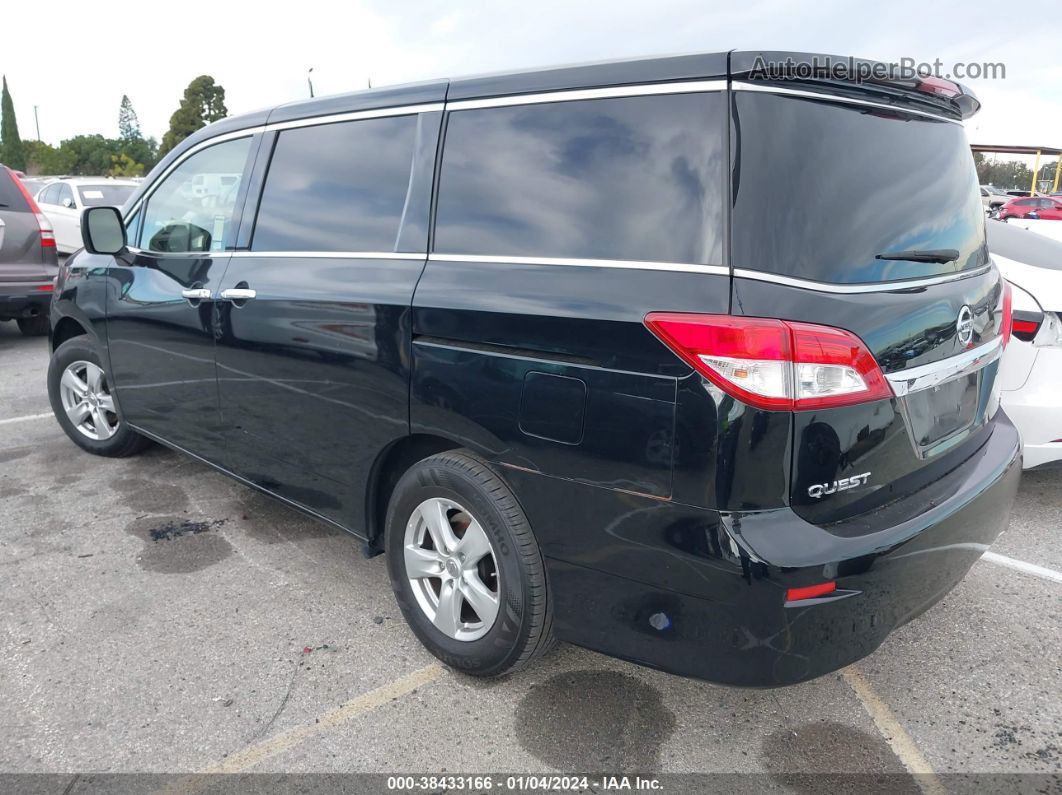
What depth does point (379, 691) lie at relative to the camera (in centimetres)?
267

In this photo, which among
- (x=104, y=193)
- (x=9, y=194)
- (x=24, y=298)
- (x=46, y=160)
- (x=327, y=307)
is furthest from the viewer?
(x=46, y=160)

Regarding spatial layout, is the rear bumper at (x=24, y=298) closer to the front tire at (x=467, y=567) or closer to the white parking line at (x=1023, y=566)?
the front tire at (x=467, y=567)

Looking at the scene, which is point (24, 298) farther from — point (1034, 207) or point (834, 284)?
point (1034, 207)

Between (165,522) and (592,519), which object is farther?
(165,522)

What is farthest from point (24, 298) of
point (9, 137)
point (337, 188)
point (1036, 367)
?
point (9, 137)

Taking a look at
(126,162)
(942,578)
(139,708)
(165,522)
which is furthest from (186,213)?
(126,162)

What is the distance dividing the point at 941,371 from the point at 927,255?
332mm

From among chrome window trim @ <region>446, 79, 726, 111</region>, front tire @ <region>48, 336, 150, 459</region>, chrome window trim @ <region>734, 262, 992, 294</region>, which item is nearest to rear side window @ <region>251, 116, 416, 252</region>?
chrome window trim @ <region>446, 79, 726, 111</region>

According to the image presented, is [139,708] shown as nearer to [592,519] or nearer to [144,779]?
[144,779]

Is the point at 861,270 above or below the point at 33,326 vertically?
above

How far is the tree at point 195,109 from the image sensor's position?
4609cm

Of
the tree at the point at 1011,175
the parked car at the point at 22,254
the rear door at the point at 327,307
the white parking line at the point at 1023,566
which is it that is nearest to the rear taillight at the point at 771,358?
the rear door at the point at 327,307

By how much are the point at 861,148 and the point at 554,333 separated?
38.0 inches

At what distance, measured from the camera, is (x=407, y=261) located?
2.70 metres
